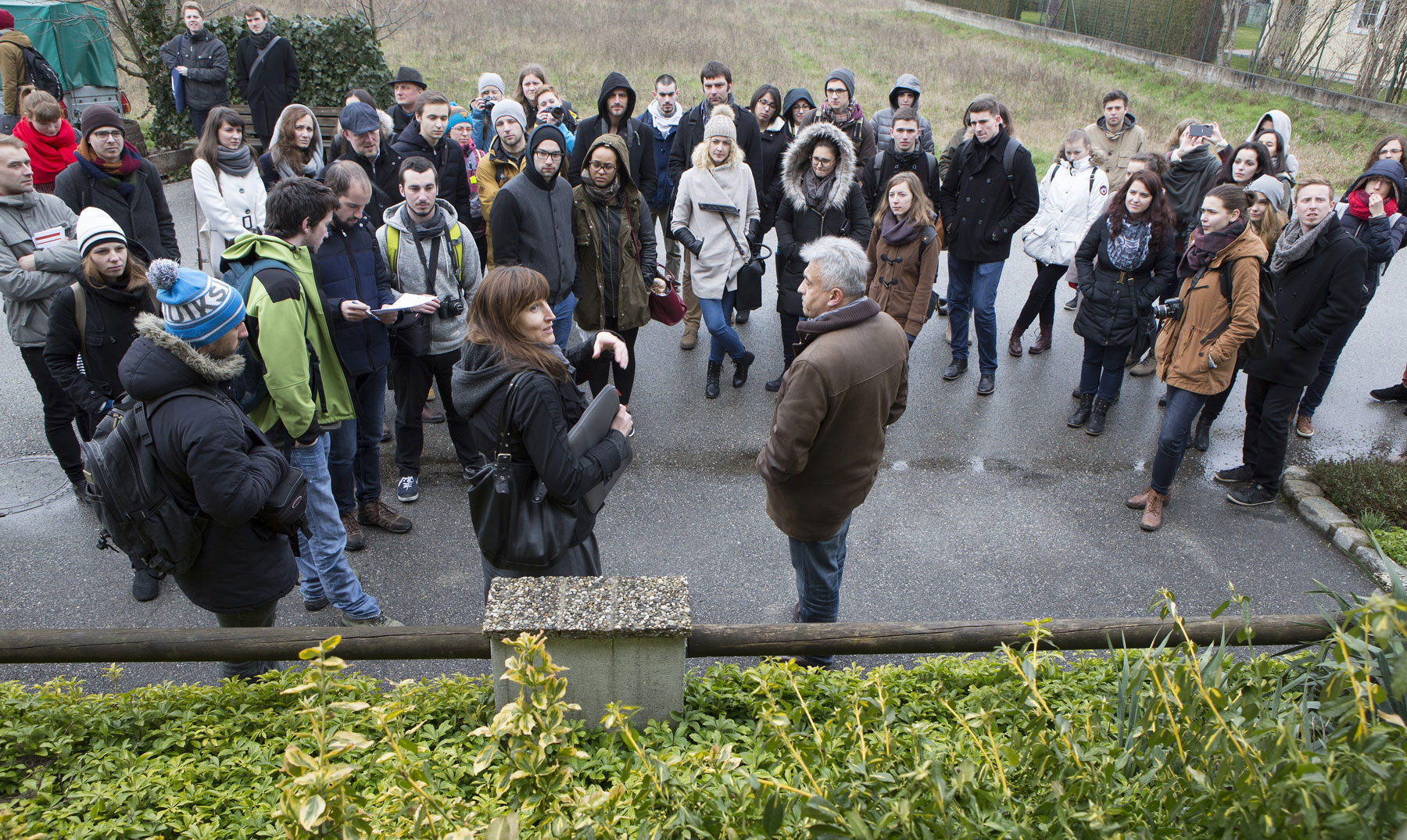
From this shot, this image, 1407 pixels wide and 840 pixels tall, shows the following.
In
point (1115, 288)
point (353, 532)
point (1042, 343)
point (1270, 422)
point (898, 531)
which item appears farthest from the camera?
point (1042, 343)

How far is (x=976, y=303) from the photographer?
23.7 ft

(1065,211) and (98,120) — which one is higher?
(98,120)

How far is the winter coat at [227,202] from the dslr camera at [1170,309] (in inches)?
237

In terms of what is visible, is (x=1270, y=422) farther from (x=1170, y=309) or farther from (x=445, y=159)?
(x=445, y=159)

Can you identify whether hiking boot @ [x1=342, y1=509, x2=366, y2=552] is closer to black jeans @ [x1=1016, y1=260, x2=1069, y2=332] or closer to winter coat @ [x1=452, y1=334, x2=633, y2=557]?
winter coat @ [x1=452, y1=334, x2=633, y2=557]

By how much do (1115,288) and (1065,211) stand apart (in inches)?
Result: 52.0

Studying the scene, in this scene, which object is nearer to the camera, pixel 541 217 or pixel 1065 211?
pixel 541 217

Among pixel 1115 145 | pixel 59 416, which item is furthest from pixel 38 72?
pixel 1115 145

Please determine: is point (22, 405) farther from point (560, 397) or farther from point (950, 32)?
point (950, 32)

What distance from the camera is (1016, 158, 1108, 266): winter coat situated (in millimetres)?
7359

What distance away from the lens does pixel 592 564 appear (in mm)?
3705

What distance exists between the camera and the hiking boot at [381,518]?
5.24 meters

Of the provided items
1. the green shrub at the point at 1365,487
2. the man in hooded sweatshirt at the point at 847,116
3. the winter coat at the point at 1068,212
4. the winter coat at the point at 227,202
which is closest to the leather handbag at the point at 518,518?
the winter coat at the point at 227,202

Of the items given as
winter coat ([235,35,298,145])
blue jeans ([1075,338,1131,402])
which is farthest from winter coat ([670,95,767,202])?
winter coat ([235,35,298,145])
